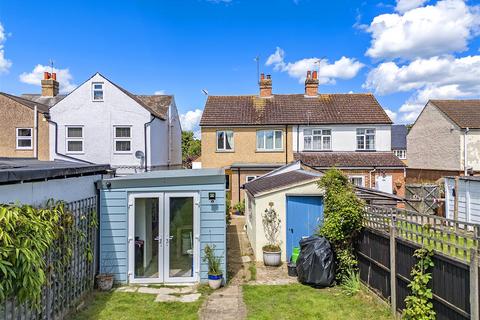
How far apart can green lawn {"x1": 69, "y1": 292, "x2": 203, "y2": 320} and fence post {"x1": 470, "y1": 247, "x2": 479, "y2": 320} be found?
5.13 meters

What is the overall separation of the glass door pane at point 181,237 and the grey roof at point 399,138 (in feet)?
139

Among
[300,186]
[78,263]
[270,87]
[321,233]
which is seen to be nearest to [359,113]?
[270,87]

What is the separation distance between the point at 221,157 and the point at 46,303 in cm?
1815

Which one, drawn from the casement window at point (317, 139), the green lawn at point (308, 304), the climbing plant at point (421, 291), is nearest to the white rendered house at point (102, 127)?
the casement window at point (317, 139)

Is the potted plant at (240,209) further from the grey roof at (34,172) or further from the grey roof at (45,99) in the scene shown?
the grey roof at (45,99)

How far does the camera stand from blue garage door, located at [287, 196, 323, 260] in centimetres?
1130

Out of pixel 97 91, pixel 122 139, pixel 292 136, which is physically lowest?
pixel 122 139

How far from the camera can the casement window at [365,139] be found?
2377 centimetres

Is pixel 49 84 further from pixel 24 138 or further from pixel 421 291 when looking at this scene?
pixel 421 291

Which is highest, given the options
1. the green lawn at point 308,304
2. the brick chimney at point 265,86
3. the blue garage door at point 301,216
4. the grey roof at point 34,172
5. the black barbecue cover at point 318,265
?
the brick chimney at point 265,86

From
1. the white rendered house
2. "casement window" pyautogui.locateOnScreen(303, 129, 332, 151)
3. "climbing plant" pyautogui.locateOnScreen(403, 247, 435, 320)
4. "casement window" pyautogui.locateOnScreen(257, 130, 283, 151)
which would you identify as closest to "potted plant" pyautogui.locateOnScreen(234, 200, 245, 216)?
"casement window" pyautogui.locateOnScreen(257, 130, 283, 151)

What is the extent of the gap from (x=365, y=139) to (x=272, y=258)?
52.2ft

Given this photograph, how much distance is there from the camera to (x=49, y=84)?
2730 centimetres

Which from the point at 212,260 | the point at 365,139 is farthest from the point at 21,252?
the point at 365,139
